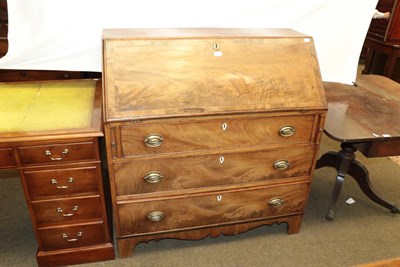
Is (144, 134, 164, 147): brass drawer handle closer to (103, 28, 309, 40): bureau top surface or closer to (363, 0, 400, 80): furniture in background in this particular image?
(103, 28, 309, 40): bureau top surface

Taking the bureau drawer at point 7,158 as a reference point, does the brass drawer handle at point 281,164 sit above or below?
below

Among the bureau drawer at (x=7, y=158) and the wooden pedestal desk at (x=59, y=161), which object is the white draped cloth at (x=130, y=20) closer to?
the wooden pedestal desk at (x=59, y=161)

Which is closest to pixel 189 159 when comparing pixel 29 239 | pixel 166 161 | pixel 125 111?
pixel 166 161

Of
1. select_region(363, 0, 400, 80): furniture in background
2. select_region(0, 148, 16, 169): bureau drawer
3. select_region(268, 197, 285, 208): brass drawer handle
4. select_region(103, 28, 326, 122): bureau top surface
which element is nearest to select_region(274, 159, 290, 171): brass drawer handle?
select_region(268, 197, 285, 208): brass drawer handle

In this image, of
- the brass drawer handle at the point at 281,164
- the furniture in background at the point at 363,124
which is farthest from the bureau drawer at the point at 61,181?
the furniture in background at the point at 363,124

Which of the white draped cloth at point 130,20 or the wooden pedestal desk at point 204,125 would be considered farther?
the white draped cloth at point 130,20

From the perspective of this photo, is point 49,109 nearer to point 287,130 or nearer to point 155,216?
point 155,216

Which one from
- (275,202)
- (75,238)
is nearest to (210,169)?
(275,202)

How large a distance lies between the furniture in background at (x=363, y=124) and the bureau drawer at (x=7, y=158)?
166 cm

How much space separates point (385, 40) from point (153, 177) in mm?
2948

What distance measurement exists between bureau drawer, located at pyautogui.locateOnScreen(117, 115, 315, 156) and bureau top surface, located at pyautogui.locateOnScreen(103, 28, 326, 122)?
0.22ft

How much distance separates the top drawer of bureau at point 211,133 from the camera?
1.69 metres

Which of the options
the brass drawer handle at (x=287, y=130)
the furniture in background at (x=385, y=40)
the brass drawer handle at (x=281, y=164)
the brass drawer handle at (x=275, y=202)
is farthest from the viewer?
the furniture in background at (x=385, y=40)

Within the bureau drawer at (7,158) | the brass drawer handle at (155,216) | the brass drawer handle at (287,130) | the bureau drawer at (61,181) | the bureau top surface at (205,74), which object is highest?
the bureau top surface at (205,74)
